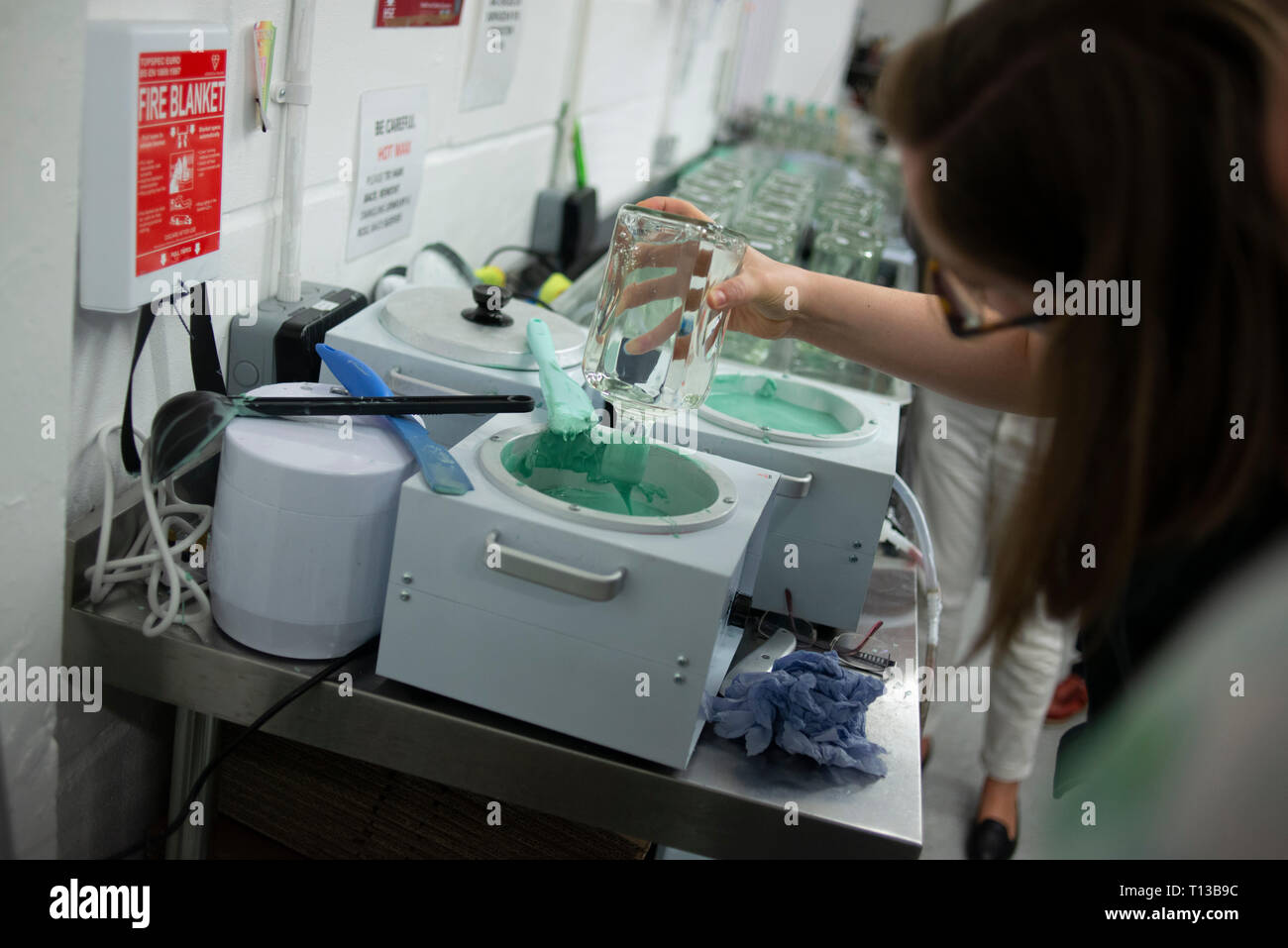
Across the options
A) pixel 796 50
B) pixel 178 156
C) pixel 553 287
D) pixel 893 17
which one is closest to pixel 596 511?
pixel 178 156

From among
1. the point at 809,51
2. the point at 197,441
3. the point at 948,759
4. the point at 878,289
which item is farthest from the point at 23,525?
the point at 809,51

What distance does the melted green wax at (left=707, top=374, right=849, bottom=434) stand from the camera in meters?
1.31

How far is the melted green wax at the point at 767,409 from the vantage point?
4.30 ft

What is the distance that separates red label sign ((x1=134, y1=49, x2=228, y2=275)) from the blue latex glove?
701 mm

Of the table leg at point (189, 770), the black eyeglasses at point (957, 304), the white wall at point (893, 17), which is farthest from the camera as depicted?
the white wall at point (893, 17)

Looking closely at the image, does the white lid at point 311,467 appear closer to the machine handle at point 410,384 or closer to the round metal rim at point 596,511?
the round metal rim at point 596,511

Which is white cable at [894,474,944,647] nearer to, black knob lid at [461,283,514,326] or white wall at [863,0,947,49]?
black knob lid at [461,283,514,326]

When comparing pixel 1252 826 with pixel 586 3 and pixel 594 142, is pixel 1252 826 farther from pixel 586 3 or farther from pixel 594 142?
pixel 594 142

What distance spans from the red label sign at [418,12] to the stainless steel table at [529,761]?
85 centimetres

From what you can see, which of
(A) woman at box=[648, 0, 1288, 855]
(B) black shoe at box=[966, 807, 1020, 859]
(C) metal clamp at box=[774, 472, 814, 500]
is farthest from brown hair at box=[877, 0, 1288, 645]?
(B) black shoe at box=[966, 807, 1020, 859]

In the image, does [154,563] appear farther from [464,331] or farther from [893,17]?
[893,17]

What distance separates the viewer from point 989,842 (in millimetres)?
2377

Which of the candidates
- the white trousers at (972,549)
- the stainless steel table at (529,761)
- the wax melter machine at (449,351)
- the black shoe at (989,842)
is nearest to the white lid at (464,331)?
the wax melter machine at (449,351)
